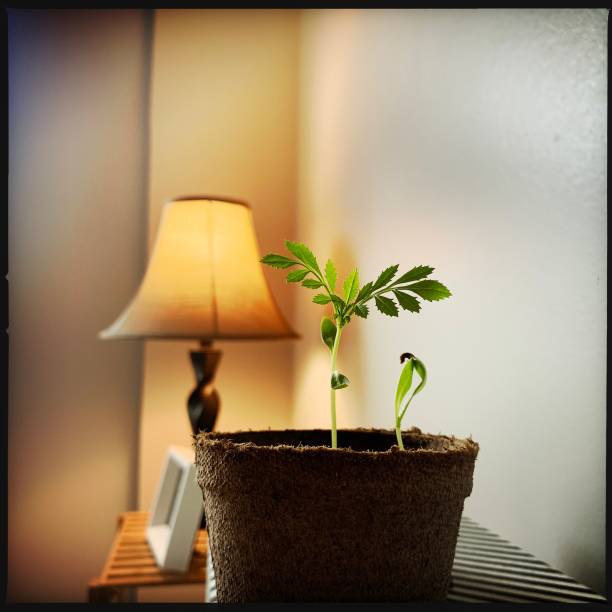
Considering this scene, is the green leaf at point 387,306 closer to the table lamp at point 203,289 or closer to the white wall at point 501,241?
the white wall at point 501,241

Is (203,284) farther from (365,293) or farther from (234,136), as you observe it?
(365,293)

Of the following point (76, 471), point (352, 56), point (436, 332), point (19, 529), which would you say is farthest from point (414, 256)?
point (19, 529)

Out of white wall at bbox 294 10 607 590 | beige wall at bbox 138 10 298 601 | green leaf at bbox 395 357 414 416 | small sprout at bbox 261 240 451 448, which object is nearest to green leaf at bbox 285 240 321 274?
small sprout at bbox 261 240 451 448

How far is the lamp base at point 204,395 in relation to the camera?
4.84 ft

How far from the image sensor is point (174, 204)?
1438mm

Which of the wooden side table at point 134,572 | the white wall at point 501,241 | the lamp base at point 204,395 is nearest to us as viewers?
the white wall at point 501,241

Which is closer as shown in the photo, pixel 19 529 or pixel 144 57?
pixel 19 529

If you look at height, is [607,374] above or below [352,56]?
below

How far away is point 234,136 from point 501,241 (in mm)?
1306

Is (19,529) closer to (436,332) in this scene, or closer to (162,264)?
(162,264)

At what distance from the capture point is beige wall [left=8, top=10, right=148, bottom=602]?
1.83 metres

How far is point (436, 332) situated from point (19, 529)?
148 cm

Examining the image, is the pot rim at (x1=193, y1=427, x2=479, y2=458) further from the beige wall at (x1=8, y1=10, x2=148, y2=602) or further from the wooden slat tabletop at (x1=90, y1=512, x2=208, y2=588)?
the beige wall at (x1=8, y1=10, x2=148, y2=602)

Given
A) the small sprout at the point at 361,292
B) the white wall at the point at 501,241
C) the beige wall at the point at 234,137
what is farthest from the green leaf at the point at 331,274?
the beige wall at the point at 234,137
